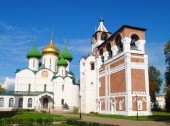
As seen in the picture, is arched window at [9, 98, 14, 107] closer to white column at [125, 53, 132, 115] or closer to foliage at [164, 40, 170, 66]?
white column at [125, 53, 132, 115]

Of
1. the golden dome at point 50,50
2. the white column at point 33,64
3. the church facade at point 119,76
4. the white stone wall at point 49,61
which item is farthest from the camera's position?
the golden dome at point 50,50

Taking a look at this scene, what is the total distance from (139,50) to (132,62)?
2811 millimetres

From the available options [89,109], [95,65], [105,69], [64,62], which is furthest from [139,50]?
[64,62]

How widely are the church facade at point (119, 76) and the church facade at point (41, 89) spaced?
3.51 meters

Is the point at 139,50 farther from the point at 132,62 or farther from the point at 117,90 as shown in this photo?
the point at 117,90

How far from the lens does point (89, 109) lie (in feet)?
147

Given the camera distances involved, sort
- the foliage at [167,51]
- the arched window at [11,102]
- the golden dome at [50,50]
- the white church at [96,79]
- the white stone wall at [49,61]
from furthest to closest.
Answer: the golden dome at [50,50] → the white stone wall at [49,61] → the arched window at [11,102] → the white church at [96,79] → the foliage at [167,51]

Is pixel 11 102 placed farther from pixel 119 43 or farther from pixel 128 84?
pixel 128 84

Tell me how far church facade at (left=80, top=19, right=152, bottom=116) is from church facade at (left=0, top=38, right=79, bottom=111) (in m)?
3.51

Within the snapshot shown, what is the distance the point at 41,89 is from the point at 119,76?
20176 millimetres

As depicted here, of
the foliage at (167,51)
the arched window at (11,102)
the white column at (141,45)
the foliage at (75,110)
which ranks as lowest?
the foliage at (75,110)

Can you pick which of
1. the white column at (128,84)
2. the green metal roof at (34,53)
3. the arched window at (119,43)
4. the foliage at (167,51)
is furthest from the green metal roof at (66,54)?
the foliage at (167,51)

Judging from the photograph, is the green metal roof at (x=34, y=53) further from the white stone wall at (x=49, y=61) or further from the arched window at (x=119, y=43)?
the arched window at (x=119, y=43)

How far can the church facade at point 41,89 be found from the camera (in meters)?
45.9
